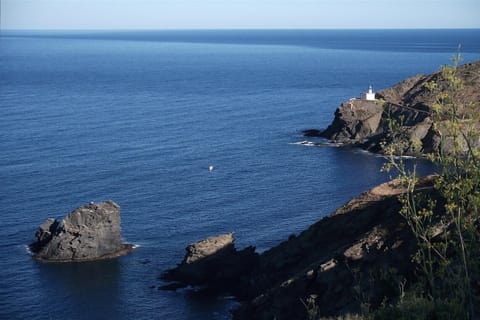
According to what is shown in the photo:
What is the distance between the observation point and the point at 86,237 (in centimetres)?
6881

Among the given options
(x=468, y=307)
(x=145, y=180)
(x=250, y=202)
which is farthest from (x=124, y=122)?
(x=468, y=307)

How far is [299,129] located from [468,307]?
4320 inches

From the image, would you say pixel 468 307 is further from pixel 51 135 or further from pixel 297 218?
pixel 51 135

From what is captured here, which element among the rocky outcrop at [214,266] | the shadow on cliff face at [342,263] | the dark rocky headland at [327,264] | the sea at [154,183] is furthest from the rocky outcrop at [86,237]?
the shadow on cliff face at [342,263]

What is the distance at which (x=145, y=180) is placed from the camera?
93.6 meters

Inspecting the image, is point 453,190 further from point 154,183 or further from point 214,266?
point 154,183

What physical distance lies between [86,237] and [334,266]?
28125 millimetres

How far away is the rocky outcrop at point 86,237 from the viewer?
224 ft

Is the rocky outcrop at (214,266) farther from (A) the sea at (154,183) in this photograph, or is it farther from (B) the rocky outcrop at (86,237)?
(B) the rocky outcrop at (86,237)

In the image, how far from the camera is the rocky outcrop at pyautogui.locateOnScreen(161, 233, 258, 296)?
6194 centimetres

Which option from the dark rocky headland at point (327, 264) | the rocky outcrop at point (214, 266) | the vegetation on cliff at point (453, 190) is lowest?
the rocky outcrop at point (214, 266)

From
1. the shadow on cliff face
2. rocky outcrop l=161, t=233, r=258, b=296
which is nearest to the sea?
rocky outcrop l=161, t=233, r=258, b=296

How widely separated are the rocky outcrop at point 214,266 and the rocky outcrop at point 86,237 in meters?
8.61

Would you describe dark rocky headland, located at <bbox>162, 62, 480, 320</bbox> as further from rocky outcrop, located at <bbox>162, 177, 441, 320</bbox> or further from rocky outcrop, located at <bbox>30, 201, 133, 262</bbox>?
rocky outcrop, located at <bbox>30, 201, 133, 262</bbox>
